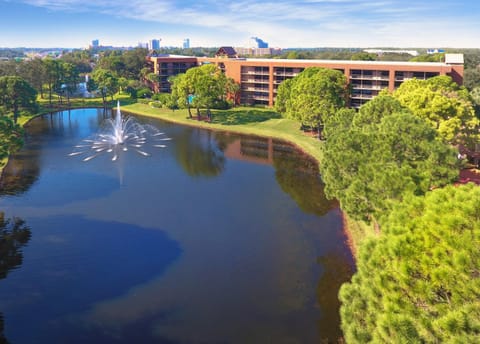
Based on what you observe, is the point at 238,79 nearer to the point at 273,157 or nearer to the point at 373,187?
the point at 273,157

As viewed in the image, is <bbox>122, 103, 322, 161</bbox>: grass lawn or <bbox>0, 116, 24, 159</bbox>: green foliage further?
<bbox>122, 103, 322, 161</bbox>: grass lawn

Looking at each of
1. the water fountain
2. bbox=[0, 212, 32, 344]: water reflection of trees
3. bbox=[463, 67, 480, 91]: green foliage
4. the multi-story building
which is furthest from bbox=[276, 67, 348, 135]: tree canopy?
the multi-story building

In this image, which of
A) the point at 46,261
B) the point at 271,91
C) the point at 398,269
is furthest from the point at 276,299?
the point at 271,91

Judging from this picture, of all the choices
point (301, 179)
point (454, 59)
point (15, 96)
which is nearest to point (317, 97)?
point (301, 179)

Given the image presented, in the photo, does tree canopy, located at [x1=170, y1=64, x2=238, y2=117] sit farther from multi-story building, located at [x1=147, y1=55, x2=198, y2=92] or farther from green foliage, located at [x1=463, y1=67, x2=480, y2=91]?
green foliage, located at [x1=463, y1=67, x2=480, y2=91]

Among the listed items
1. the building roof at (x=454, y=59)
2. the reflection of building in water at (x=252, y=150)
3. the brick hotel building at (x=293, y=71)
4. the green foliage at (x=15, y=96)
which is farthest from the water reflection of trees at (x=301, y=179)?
the green foliage at (x=15, y=96)

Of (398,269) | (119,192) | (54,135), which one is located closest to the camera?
(398,269)

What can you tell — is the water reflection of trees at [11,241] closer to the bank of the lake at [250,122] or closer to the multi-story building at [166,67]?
the bank of the lake at [250,122]
